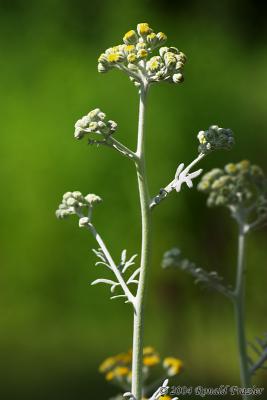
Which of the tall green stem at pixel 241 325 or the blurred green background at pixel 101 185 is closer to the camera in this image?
the tall green stem at pixel 241 325

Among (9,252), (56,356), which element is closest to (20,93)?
(9,252)

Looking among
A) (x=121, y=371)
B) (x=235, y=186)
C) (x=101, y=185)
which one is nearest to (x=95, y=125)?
(x=235, y=186)

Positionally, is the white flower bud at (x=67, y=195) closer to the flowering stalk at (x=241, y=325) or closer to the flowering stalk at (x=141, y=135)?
the flowering stalk at (x=141, y=135)

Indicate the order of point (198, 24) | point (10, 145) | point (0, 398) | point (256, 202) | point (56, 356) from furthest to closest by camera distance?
point (198, 24)
point (10, 145)
point (56, 356)
point (0, 398)
point (256, 202)

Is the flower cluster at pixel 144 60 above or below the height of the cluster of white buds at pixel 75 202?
above

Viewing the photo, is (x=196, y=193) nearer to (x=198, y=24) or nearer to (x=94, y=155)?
(x=94, y=155)

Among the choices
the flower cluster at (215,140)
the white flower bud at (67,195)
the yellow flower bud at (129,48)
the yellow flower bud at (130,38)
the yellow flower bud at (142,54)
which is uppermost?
the yellow flower bud at (130,38)

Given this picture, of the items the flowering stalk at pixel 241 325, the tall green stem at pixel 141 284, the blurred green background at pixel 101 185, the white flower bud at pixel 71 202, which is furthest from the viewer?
the blurred green background at pixel 101 185

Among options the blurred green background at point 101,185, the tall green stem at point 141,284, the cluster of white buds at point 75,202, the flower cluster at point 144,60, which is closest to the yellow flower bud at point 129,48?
the flower cluster at point 144,60
